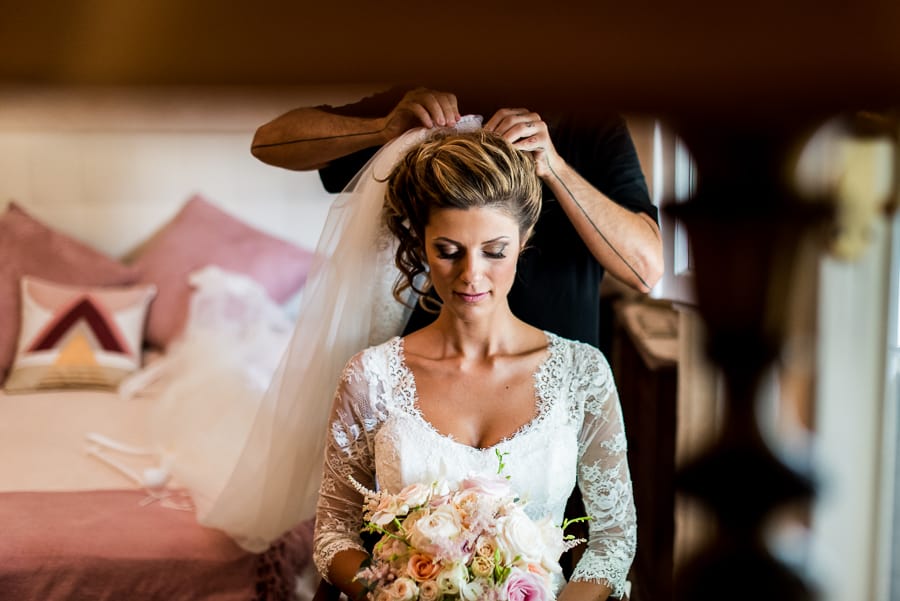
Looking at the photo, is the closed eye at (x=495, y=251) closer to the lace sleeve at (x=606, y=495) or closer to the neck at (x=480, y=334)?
the neck at (x=480, y=334)

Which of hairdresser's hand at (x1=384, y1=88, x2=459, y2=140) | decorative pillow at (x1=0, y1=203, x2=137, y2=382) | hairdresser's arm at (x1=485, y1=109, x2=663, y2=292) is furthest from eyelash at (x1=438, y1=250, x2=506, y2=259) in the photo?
decorative pillow at (x1=0, y1=203, x2=137, y2=382)

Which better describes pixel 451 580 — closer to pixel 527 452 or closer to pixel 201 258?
pixel 527 452

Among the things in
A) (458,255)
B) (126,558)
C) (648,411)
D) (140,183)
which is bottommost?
(126,558)

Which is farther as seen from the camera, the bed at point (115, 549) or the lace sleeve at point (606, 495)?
the bed at point (115, 549)

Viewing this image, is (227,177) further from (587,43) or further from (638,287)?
(587,43)

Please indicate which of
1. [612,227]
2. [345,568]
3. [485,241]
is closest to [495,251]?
[485,241]

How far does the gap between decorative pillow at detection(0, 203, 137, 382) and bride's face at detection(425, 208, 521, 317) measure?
206 centimetres

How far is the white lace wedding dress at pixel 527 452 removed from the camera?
3.99 ft

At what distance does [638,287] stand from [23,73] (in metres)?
1.07

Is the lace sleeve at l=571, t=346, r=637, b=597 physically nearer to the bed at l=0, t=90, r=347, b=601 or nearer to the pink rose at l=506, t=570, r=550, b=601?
the pink rose at l=506, t=570, r=550, b=601

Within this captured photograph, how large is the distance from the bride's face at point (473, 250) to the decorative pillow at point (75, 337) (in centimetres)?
179

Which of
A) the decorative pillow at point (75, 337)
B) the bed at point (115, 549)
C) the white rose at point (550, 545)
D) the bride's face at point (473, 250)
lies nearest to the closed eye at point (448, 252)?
the bride's face at point (473, 250)

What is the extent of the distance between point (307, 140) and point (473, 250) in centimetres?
27

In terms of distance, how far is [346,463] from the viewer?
1276mm
